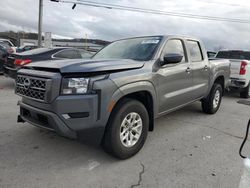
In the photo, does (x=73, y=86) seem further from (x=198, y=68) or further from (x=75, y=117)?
(x=198, y=68)

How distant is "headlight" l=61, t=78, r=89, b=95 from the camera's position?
111 inches

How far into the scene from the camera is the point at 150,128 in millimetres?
3869

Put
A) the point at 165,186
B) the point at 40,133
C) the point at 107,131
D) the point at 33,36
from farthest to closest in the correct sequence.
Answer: the point at 33,36 < the point at 40,133 < the point at 107,131 < the point at 165,186

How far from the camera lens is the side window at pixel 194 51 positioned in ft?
16.1

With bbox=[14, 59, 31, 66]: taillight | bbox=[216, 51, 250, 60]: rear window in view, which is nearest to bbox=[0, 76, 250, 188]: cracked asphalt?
bbox=[14, 59, 31, 66]: taillight

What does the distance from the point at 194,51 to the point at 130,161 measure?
2.93m

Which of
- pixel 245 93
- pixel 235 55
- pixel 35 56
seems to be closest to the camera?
pixel 35 56

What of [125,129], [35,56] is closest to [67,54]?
[35,56]

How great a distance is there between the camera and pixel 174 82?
416cm

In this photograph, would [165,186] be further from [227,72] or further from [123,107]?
[227,72]

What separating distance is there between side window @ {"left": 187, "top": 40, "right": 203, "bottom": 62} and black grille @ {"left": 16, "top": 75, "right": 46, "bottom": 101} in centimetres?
310

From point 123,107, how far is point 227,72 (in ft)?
14.4

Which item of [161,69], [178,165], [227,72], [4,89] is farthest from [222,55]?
[4,89]

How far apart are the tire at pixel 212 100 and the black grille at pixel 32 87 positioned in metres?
4.03
